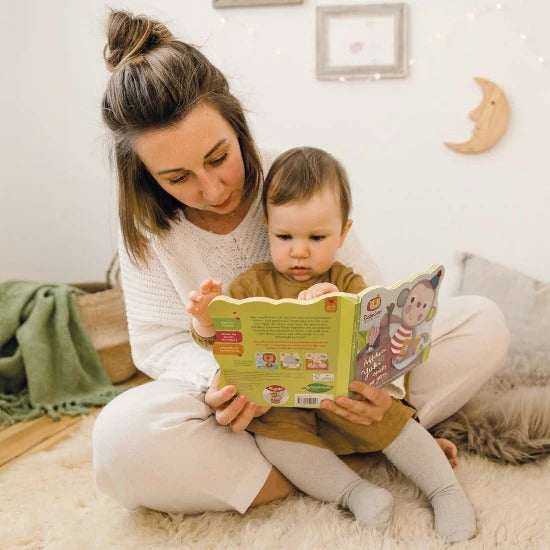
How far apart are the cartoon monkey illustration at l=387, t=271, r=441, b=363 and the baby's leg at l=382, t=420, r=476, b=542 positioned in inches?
6.2

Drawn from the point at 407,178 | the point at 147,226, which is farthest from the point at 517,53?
the point at 147,226

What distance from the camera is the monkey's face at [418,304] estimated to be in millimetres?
1023

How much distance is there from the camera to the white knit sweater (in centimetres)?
129

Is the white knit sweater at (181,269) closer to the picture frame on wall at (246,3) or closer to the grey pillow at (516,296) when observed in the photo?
the grey pillow at (516,296)

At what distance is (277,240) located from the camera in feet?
3.73

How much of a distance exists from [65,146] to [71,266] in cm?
41

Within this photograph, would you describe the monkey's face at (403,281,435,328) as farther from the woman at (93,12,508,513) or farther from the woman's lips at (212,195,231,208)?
the woman's lips at (212,195,231,208)

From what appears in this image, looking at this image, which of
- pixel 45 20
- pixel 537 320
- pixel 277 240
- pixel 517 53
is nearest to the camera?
pixel 277 240

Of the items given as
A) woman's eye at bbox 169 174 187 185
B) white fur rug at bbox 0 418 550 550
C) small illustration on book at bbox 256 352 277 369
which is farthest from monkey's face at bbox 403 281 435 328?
woman's eye at bbox 169 174 187 185

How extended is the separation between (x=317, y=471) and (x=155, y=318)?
1.44 feet

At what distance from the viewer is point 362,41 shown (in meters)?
1.93

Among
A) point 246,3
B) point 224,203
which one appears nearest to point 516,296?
point 224,203

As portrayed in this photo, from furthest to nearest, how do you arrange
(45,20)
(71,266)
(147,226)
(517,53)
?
(71,266) → (45,20) → (517,53) → (147,226)

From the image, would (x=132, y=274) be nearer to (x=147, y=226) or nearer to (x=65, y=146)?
(x=147, y=226)
